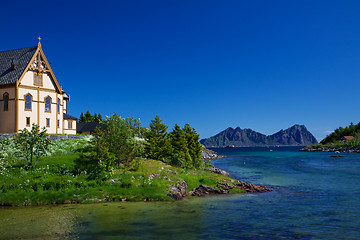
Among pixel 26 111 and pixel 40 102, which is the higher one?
pixel 40 102

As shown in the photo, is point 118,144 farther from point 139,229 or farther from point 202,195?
point 139,229

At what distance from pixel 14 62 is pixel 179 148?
34700mm

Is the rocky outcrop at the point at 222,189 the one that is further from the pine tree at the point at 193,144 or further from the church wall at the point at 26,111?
the church wall at the point at 26,111

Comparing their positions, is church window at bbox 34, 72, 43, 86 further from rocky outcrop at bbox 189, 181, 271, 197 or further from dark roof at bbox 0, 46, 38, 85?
rocky outcrop at bbox 189, 181, 271, 197

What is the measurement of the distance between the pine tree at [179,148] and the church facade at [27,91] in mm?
23186

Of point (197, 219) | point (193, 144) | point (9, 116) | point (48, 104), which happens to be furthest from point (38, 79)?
point (197, 219)

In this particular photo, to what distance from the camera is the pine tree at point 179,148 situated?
160 ft

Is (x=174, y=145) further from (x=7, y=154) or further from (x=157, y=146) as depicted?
(x=7, y=154)

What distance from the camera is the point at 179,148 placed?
52688 mm

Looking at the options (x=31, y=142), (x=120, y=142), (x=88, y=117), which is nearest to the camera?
(x=31, y=142)

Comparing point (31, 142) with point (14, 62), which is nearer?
point (31, 142)

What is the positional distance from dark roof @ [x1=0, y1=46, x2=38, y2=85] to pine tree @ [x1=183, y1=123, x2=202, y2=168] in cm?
3339

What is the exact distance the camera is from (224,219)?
23219mm

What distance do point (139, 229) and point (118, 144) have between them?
20.2 meters
